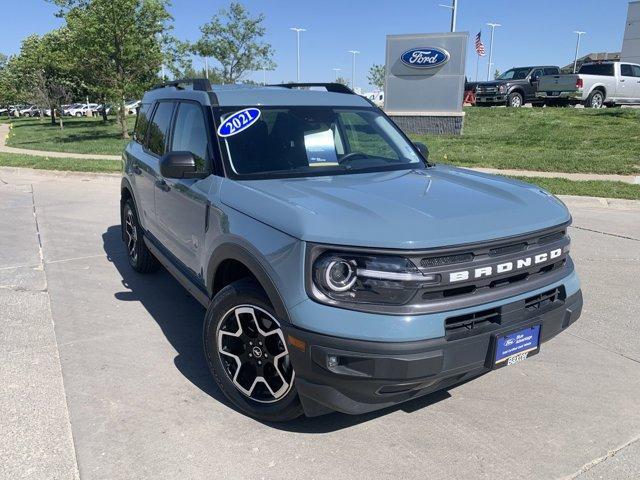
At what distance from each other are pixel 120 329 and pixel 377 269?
108 inches

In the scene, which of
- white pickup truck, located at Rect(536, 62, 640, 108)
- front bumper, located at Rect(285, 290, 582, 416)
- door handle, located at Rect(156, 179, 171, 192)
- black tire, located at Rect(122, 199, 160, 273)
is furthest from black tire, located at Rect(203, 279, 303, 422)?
white pickup truck, located at Rect(536, 62, 640, 108)

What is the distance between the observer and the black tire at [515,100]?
23016mm

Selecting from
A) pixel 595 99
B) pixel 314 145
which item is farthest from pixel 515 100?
pixel 314 145

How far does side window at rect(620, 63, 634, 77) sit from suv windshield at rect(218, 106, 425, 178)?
2080 centimetres

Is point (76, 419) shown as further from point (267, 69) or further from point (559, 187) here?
point (267, 69)

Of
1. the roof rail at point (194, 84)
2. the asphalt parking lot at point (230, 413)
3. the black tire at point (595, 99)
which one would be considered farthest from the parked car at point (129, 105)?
the black tire at point (595, 99)

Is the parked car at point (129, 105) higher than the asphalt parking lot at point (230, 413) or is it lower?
higher

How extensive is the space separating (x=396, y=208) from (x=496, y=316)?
0.73m

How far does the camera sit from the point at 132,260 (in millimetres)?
5949

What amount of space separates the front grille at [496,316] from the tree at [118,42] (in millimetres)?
19462

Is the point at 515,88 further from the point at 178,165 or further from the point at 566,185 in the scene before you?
the point at 178,165

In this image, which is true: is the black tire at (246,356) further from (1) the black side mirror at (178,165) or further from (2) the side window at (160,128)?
(2) the side window at (160,128)

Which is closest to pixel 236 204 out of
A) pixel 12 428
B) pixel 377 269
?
pixel 377 269

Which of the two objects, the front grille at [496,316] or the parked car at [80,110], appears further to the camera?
the parked car at [80,110]
